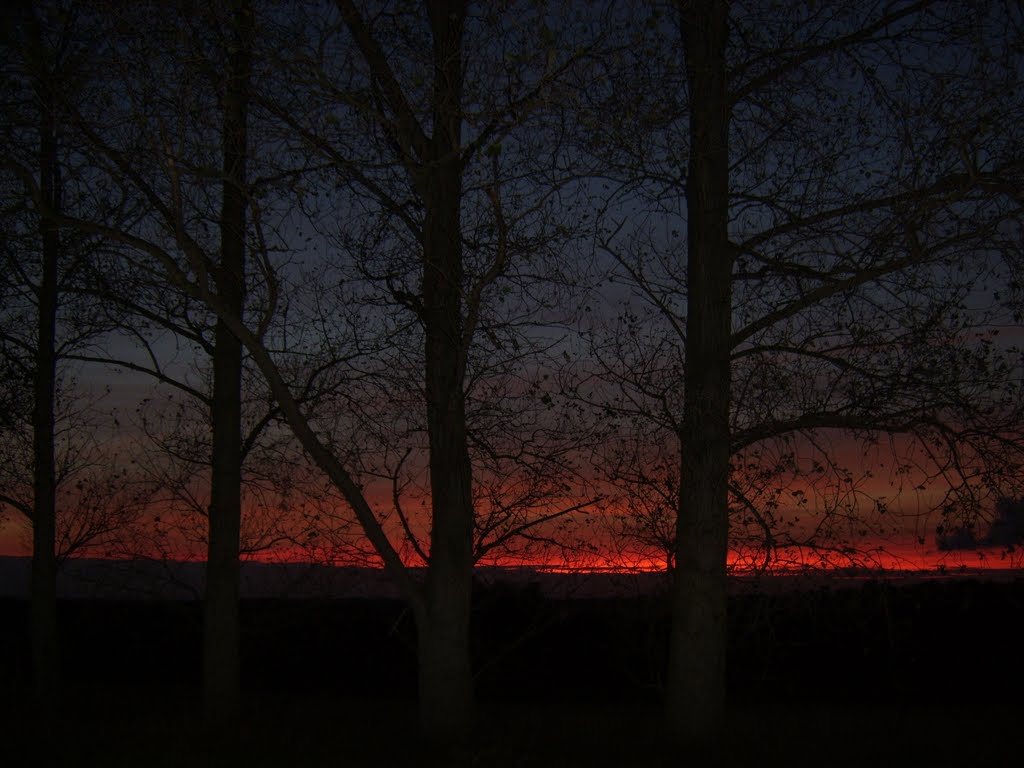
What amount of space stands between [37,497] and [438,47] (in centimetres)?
760

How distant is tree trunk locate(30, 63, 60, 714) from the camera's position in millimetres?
11750

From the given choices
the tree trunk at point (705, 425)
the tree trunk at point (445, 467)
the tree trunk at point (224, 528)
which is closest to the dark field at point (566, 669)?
the tree trunk at point (224, 528)


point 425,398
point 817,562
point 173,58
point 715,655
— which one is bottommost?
point 715,655

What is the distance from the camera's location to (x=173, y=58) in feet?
27.5

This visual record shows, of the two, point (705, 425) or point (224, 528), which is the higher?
point (705, 425)

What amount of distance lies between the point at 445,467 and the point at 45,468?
6272 millimetres

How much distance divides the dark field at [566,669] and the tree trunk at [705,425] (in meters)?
1.94

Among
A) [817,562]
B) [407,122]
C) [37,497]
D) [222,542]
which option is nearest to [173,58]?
[407,122]

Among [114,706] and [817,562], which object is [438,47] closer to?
[817,562]

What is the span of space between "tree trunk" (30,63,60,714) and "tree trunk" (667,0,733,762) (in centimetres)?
778

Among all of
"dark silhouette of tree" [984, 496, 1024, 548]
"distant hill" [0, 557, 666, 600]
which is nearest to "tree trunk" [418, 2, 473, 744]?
"distant hill" [0, 557, 666, 600]

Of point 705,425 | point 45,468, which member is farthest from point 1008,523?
point 45,468

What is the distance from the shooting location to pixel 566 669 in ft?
48.6

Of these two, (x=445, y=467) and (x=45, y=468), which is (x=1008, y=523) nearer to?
(x=445, y=467)
